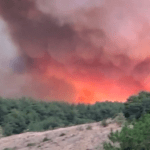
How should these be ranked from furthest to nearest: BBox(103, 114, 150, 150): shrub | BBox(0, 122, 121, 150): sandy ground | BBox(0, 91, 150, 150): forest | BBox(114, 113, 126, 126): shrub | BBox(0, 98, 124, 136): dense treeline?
BBox(0, 98, 124, 136): dense treeline < BBox(0, 91, 150, 150): forest < BBox(114, 113, 126, 126): shrub < BBox(0, 122, 121, 150): sandy ground < BBox(103, 114, 150, 150): shrub

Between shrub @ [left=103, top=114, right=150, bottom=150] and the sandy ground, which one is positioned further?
the sandy ground

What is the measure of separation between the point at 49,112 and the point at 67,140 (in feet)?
73.9

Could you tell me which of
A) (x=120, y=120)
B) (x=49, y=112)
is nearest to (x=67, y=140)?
(x=120, y=120)

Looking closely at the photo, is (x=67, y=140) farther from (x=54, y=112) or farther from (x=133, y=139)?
(x=54, y=112)

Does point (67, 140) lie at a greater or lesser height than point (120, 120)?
lesser

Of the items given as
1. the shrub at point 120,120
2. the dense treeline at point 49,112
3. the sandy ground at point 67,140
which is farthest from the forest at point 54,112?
the sandy ground at point 67,140

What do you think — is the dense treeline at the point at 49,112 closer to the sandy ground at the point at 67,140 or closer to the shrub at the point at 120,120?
the sandy ground at the point at 67,140

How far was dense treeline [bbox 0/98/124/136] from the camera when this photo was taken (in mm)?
36438

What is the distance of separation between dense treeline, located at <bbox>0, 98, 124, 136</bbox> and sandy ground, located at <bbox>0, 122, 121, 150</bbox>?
13293mm

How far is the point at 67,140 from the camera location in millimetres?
19688

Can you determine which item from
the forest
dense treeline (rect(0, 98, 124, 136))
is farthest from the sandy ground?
dense treeline (rect(0, 98, 124, 136))

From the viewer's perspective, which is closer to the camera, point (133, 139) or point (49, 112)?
point (133, 139)

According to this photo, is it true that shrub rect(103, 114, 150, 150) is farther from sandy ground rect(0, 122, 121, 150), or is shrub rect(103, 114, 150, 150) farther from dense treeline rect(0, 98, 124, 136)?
dense treeline rect(0, 98, 124, 136)

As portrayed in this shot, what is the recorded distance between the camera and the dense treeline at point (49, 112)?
120 feet
